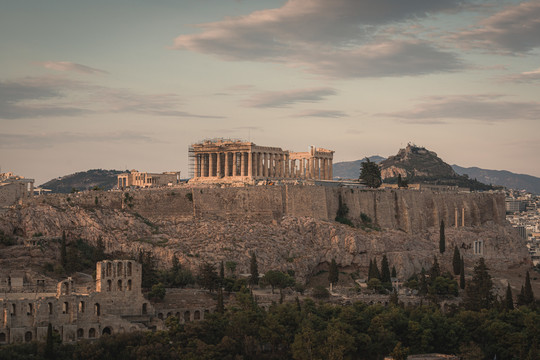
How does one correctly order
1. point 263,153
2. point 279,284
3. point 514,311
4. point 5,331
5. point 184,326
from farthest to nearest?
point 263,153 < point 279,284 < point 514,311 < point 184,326 < point 5,331

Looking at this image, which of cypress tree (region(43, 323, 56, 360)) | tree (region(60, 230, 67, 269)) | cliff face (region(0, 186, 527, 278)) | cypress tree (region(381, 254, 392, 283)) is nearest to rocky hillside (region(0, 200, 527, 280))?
cliff face (region(0, 186, 527, 278))

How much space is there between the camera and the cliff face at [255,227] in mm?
82125

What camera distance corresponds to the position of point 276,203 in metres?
96.3

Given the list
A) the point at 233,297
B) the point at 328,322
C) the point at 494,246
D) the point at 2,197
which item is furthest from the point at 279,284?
the point at 494,246

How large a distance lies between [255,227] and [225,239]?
5203mm

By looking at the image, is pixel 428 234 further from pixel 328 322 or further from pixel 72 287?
pixel 72 287

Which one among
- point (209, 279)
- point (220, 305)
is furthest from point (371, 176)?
point (220, 305)

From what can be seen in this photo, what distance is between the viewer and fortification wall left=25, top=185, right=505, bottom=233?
8904cm

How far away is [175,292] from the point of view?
2918 inches

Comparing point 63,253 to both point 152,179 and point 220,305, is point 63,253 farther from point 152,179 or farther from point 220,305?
point 152,179

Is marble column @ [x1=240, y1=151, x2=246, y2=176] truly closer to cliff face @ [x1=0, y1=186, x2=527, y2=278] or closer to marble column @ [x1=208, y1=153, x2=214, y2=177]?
marble column @ [x1=208, y1=153, x2=214, y2=177]

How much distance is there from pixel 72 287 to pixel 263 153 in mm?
43244

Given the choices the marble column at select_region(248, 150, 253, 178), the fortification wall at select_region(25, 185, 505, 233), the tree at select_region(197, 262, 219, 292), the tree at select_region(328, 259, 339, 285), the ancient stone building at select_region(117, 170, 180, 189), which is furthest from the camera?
the ancient stone building at select_region(117, 170, 180, 189)

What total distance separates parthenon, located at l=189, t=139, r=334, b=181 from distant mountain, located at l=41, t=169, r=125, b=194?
64.0 metres
